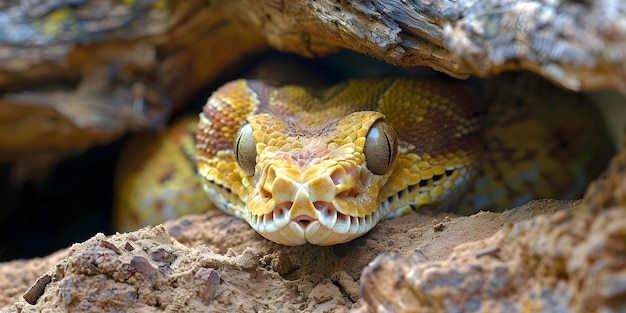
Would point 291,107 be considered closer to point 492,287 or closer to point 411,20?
point 411,20

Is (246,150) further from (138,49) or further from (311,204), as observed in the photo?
(138,49)

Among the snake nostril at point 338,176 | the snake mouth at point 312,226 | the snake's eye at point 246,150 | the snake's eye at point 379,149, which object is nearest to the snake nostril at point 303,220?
the snake mouth at point 312,226

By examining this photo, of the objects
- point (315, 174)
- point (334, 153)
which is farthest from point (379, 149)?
point (315, 174)

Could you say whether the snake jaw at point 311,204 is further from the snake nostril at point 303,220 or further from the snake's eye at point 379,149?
the snake's eye at point 379,149

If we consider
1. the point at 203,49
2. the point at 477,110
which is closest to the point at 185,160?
the point at 203,49

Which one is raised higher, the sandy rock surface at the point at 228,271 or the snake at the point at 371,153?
the snake at the point at 371,153

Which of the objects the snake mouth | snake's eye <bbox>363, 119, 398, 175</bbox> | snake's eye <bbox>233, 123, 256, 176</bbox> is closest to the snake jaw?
the snake mouth
